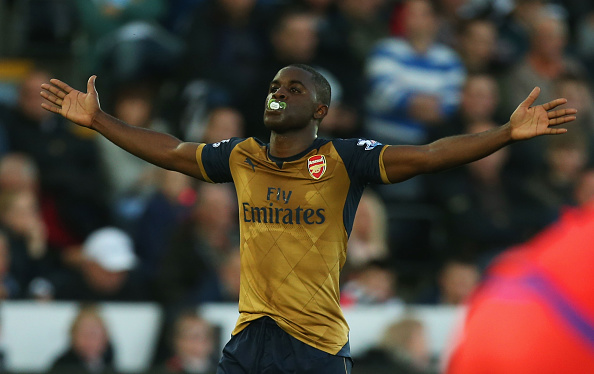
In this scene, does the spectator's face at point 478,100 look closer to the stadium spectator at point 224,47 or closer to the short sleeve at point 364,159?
the stadium spectator at point 224,47

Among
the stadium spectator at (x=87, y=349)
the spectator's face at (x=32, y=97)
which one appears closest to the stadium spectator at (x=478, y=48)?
the spectator's face at (x=32, y=97)

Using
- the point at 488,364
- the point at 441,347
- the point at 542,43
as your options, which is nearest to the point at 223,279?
the point at 441,347

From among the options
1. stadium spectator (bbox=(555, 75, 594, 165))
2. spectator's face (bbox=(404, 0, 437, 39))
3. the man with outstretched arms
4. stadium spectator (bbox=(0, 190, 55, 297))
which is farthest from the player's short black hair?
stadium spectator (bbox=(555, 75, 594, 165))

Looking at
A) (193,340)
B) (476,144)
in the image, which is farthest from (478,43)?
(476,144)

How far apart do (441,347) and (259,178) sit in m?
4.45

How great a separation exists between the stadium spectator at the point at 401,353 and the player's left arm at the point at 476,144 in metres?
4.18

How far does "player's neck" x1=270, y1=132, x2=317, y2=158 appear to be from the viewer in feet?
17.8

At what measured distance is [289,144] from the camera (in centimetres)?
543

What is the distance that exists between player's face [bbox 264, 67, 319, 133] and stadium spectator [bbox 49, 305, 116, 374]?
159 inches

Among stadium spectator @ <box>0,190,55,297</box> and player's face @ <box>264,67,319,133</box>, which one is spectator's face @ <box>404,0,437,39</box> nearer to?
stadium spectator @ <box>0,190,55,297</box>

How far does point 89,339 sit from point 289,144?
4085 mm

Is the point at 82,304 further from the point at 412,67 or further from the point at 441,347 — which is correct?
the point at 412,67

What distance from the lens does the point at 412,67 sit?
36.1 ft

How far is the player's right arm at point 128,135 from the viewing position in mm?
5715
